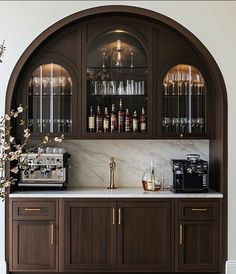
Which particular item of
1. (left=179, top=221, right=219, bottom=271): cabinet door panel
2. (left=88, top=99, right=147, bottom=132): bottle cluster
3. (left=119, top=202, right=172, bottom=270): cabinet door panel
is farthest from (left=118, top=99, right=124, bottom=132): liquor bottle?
(left=179, top=221, right=219, bottom=271): cabinet door panel

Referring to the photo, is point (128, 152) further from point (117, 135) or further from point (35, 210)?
point (35, 210)

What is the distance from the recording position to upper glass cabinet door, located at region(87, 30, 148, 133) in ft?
17.1

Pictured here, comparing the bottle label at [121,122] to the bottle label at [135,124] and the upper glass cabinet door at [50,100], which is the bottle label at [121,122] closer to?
the bottle label at [135,124]

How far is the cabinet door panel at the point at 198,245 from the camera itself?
497cm

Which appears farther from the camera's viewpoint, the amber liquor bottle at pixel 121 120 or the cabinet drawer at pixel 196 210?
the amber liquor bottle at pixel 121 120

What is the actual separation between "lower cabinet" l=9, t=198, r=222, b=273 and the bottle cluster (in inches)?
29.1

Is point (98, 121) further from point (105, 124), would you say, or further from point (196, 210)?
point (196, 210)

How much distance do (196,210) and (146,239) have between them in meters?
0.56

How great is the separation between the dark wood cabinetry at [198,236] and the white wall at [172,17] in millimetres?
157

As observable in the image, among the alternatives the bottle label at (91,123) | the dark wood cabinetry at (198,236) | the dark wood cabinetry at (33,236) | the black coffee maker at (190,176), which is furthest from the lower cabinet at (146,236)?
the bottle label at (91,123)

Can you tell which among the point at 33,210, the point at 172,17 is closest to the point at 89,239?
the point at 33,210

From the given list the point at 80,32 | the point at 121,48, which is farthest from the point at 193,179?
the point at 80,32

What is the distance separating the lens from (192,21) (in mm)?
5012

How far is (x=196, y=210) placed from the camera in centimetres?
497
